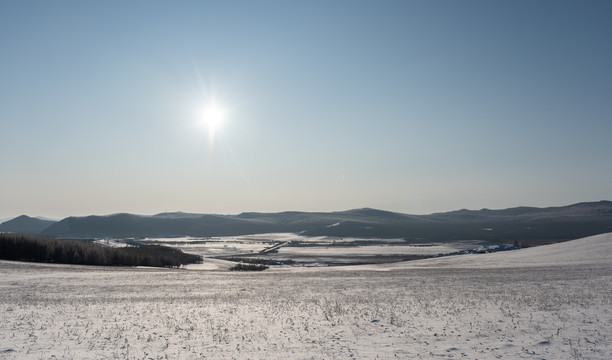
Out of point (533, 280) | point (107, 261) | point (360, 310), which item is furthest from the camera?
point (107, 261)

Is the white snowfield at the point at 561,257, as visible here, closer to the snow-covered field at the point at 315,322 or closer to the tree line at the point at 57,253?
the snow-covered field at the point at 315,322

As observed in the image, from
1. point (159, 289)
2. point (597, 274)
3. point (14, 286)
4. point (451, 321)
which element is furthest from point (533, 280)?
point (14, 286)

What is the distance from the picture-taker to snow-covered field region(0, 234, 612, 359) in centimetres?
1446

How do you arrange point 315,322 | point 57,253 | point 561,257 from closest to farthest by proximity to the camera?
point 315,322 → point 561,257 → point 57,253

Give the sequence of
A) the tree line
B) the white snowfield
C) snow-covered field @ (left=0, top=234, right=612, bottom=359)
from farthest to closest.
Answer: the tree line < the white snowfield < snow-covered field @ (left=0, top=234, right=612, bottom=359)

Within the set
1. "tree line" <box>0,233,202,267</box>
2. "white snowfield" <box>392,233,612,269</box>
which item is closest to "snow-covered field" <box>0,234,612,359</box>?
"white snowfield" <box>392,233,612,269</box>

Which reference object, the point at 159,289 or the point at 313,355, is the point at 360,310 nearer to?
the point at 313,355

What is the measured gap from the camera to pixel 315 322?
18922 millimetres

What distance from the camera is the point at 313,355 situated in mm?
14156

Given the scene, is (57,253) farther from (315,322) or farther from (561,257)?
(561,257)

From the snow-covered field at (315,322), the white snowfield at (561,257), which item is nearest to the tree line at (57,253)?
the snow-covered field at (315,322)

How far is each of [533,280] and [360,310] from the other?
61.8 ft

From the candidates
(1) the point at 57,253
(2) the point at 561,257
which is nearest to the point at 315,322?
(2) the point at 561,257

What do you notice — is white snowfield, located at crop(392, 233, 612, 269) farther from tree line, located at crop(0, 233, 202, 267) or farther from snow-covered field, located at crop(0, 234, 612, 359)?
tree line, located at crop(0, 233, 202, 267)
